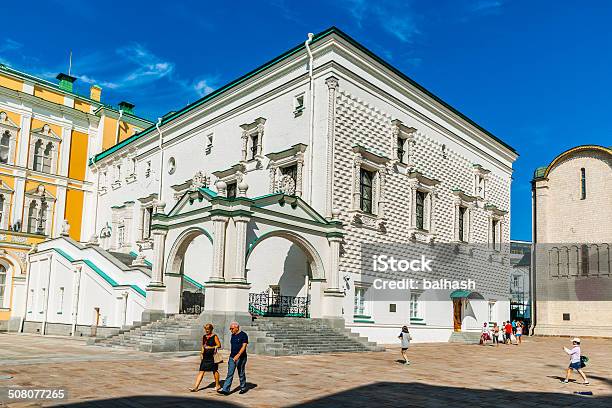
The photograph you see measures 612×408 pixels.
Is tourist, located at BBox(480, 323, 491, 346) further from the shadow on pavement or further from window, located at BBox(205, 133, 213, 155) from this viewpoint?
window, located at BBox(205, 133, 213, 155)

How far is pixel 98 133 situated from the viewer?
Result: 136 ft

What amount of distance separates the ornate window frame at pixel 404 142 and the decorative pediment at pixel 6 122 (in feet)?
80.8

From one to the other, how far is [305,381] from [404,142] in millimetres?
17344

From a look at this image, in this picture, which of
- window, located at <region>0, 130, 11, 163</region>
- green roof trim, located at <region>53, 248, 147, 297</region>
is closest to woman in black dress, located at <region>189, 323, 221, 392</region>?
green roof trim, located at <region>53, 248, 147, 297</region>

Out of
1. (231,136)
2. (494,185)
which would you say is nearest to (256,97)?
(231,136)

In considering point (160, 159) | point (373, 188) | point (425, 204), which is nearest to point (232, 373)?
point (373, 188)

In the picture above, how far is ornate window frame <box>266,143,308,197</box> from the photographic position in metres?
23.8

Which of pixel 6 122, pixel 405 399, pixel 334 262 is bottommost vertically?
pixel 405 399

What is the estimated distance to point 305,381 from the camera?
40.6ft

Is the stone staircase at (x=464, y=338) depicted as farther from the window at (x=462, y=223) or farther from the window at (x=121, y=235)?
the window at (x=121, y=235)

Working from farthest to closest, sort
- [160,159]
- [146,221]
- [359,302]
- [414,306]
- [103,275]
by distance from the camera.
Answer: [146,221] → [160,159] → [414,306] → [103,275] → [359,302]

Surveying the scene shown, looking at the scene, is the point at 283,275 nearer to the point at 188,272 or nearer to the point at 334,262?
the point at 334,262

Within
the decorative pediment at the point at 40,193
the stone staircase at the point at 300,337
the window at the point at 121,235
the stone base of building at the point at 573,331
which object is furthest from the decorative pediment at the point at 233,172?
the stone base of building at the point at 573,331

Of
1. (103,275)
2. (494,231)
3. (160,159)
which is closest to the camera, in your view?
(103,275)
